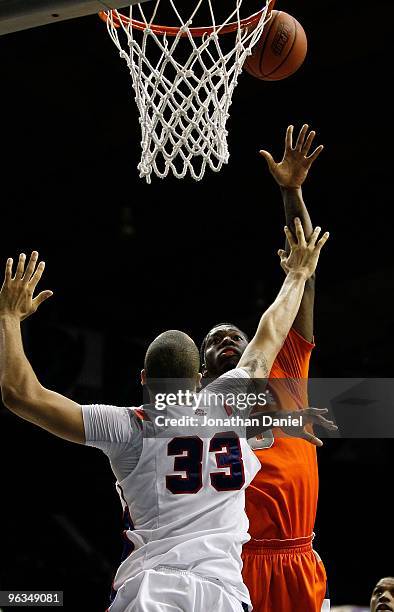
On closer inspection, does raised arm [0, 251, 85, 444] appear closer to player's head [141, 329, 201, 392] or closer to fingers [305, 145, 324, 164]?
player's head [141, 329, 201, 392]

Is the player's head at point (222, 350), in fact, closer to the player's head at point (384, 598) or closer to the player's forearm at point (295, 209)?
the player's forearm at point (295, 209)

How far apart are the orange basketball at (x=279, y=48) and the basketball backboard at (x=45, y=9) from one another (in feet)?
3.88

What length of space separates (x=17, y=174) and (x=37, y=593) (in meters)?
3.92

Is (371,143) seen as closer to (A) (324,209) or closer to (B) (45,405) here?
(A) (324,209)

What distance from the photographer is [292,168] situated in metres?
3.79

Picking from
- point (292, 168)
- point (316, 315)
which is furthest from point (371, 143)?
point (292, 168)

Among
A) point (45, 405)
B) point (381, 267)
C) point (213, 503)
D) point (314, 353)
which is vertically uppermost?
point (381, 267)

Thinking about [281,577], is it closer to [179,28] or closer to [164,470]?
[164,470]

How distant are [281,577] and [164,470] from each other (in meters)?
1.15

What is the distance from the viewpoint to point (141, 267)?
395 inches

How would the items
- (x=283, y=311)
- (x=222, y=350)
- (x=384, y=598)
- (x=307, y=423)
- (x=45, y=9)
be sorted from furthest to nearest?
1. (x=384, y=598)
2. (x=222, y=350)
3. (x=307, y=423)
4. (x=283, y=311)
5. (x=45, y=9)

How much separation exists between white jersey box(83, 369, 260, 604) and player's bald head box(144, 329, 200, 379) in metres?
0.11

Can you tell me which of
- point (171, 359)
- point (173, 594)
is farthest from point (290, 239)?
point (173, 594)

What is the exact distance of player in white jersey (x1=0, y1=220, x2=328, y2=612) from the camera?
2639mm
